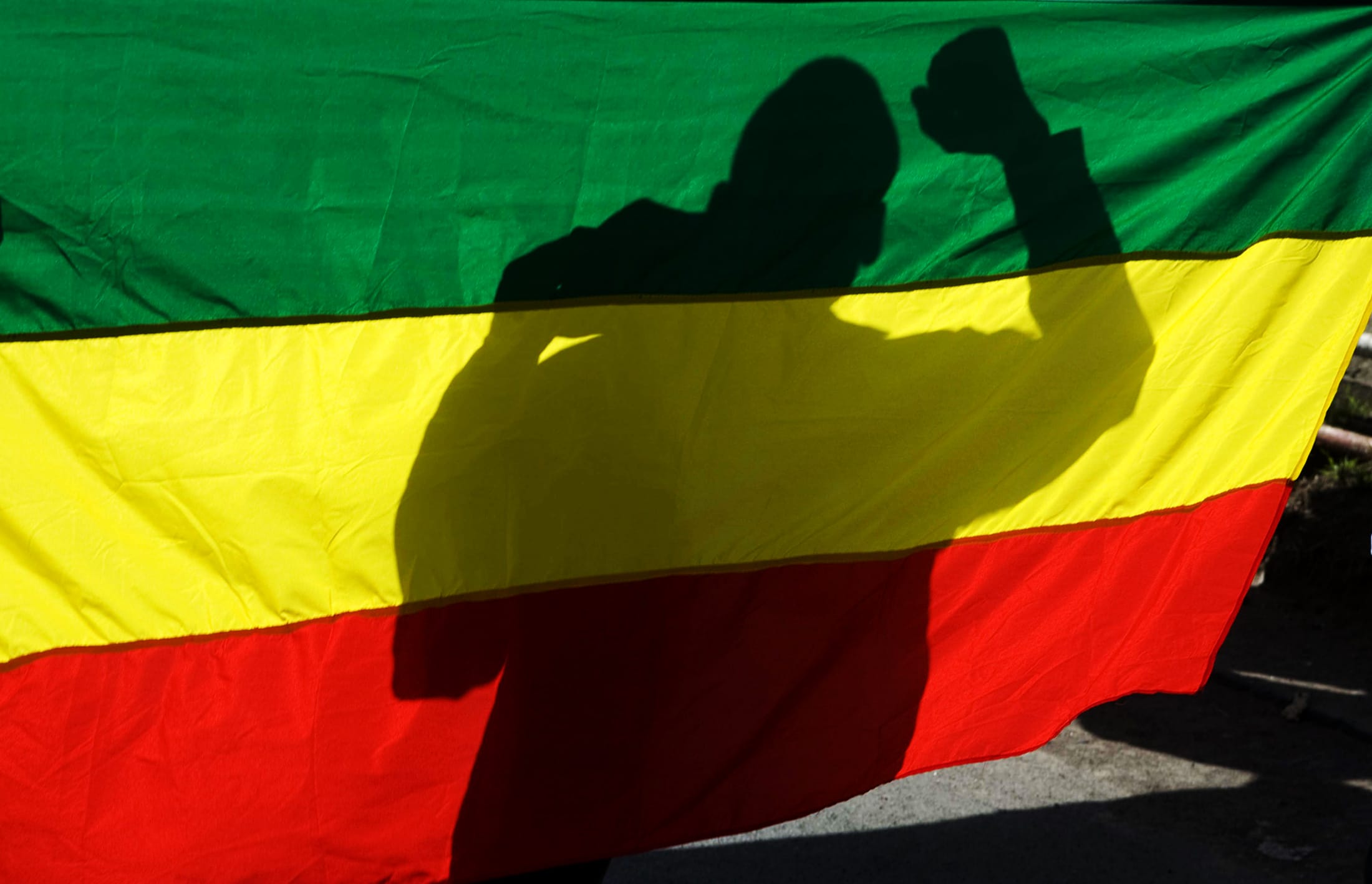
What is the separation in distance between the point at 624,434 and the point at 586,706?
63 cm

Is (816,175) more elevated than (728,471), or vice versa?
(816,175)

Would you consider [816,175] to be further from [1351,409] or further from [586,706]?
[1351,409]

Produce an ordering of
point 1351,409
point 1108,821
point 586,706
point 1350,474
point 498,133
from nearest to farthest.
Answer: point 498,133, point 586,706, point 1108,821, point 1350,474, point 1351,409

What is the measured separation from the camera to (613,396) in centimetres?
283

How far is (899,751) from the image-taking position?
3.14 metres

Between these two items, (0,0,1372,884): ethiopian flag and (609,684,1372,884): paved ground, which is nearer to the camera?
(0,0,1372,884): ethiopian flag

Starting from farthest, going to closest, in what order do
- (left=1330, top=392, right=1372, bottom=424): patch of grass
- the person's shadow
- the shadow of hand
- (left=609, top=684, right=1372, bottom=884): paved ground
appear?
1. (left=1330, top=392, right=1372, bottom=424): patch of grass
2. (left=609, top=684, right=1372, bottom=884): paved ground
3. the shadow of hand
4. the person's shadow

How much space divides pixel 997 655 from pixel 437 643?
1.37 metres

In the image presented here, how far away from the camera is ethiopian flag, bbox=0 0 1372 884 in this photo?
2.51m

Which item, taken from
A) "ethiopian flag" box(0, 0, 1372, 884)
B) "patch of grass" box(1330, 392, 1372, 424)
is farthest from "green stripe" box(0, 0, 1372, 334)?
"patch of grass" box(1330, 392, 1372, 424)

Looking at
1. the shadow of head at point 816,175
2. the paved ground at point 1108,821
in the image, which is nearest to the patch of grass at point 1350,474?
the paved ground at point 1108,821

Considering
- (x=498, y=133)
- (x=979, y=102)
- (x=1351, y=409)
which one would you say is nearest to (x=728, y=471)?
(x=498, y=133)

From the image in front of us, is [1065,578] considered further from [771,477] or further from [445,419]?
[445,419]

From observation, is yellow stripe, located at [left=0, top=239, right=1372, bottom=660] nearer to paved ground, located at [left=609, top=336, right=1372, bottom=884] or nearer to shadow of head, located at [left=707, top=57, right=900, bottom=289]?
shadow of head, located at [left=707, top=57, right=900, bottom=289]
